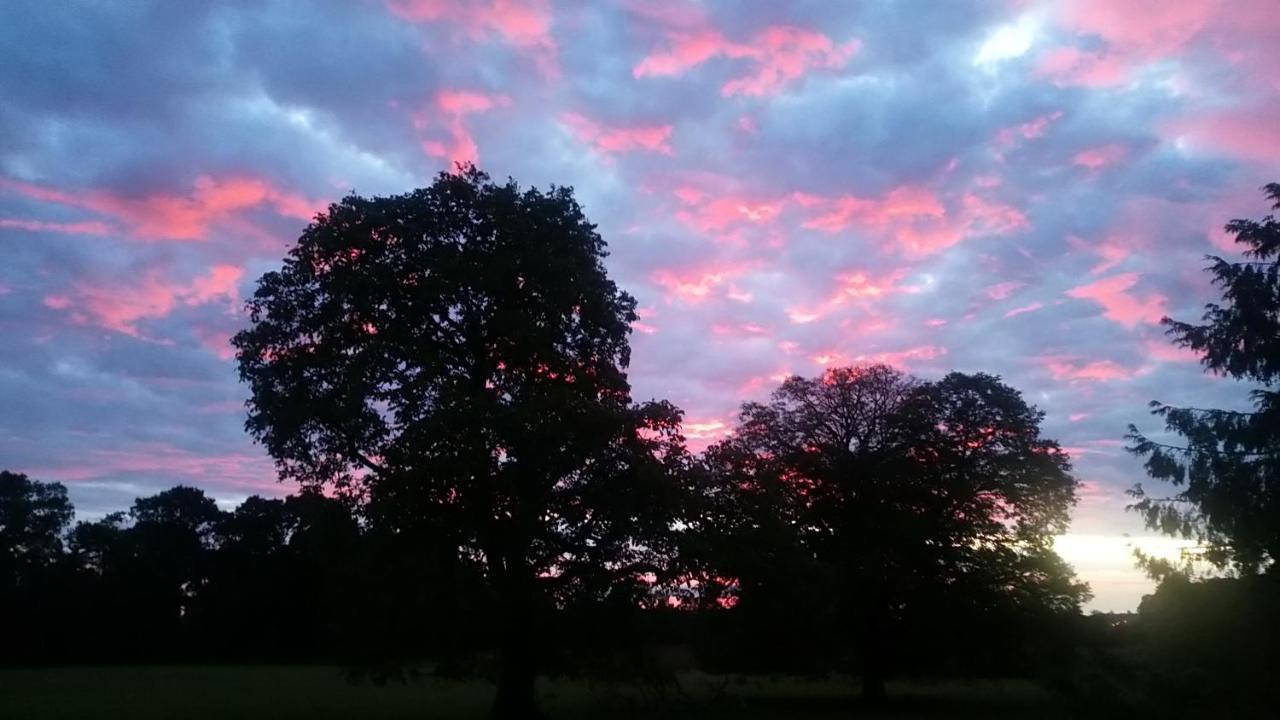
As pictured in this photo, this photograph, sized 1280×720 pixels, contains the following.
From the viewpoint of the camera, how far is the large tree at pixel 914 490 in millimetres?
35188

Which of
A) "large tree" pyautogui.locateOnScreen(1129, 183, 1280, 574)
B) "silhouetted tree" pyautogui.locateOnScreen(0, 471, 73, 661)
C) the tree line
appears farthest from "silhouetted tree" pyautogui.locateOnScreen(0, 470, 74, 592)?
"large tree" pyautogui.locateOnScreen(1129, 183, 1280, 574)

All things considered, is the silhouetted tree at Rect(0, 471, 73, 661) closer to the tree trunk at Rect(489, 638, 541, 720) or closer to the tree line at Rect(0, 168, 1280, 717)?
the tree line at Rect(0, 168, 1280, 717)

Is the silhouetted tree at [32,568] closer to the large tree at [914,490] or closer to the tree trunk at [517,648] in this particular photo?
the large tree at [914,490]

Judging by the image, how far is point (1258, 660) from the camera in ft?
55.1

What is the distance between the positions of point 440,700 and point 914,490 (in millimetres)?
20605

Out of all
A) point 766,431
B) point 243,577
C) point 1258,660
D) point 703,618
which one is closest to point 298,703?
point 703,618

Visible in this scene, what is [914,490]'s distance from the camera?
3653cm

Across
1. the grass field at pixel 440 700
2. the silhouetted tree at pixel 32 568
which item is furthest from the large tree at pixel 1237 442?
the silhouetted tree at pixel 32 568

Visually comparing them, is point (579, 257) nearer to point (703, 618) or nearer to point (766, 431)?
point (703, 618)

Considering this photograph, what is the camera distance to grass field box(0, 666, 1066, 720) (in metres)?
25.9

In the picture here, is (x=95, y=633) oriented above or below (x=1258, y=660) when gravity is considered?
below

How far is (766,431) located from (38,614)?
2765 inches

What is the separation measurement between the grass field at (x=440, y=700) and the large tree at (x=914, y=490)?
417 centimetres

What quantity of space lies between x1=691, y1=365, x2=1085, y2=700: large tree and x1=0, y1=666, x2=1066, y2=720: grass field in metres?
4.17
